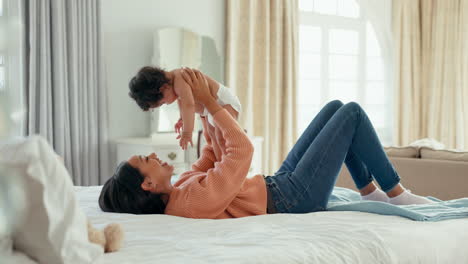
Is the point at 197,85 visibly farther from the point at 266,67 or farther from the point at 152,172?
the point at 266,67

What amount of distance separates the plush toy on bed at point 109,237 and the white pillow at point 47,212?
0.55ft

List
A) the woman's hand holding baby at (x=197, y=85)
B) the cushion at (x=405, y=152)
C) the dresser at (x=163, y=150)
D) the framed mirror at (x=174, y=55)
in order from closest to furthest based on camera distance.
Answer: the woman's hand holding baby at (x=197, y=85) < the cushion at (x=405, y=152) < the dresser at (x=163, y=150) < the framed mirror at (x=174, y=55)

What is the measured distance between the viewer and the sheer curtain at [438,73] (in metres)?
5.96

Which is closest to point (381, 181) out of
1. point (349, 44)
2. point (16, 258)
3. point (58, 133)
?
point (16, 258)

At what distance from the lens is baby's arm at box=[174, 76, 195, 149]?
7.09 ft

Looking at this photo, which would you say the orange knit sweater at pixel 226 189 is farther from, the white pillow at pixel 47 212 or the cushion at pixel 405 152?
the cushion at pixel 405 152

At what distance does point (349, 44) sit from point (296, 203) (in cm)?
413

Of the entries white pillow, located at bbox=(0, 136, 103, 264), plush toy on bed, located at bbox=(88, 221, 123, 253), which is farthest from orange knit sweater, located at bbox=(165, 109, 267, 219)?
white pillow, located at bbox=(0, 136, 103, 264)

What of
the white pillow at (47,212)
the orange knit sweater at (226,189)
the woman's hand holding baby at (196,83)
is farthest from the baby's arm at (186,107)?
the white pillow at (47,212)

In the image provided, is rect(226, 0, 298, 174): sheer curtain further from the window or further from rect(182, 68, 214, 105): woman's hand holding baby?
rect(182, 68, 214, 105): woman's hand holding baby

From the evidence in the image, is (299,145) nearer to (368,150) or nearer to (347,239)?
(368,150)

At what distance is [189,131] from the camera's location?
2188mm

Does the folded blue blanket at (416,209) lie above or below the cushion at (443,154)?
below

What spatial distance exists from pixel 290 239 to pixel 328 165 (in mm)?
578
